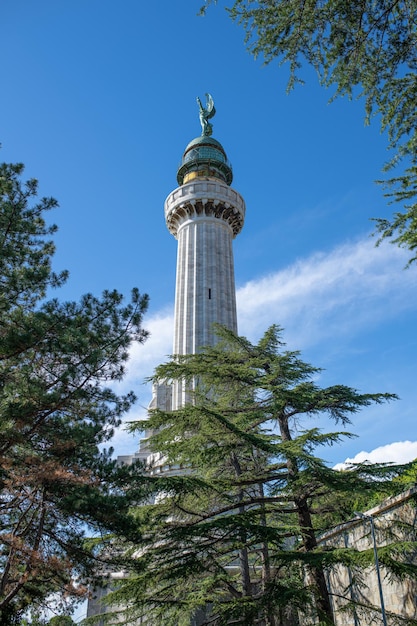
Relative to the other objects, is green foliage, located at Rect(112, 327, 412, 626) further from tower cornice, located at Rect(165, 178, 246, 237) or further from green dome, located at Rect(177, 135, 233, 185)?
green dome, located at Rect(177, 135, 233, 185)

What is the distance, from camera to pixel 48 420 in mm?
10086

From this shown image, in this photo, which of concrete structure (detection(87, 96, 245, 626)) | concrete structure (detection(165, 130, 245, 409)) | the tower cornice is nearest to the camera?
concrete structure (detection(87, 96, 245, 626))

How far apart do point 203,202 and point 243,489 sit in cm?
2330

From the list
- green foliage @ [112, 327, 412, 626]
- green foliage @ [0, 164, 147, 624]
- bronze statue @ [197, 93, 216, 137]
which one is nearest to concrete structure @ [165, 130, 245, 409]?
bronze statue @ [197, 93, 216, 137]

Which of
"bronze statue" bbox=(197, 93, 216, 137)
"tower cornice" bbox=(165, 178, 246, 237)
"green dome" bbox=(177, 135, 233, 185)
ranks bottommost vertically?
"tower cornice" bbox=(165, 178, 246, 237)

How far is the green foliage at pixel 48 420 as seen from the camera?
8.78 meters

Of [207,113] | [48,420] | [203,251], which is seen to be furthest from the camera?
[207,113]

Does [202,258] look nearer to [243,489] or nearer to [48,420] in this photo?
[243,489]

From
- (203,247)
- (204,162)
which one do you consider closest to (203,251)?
(203,247)

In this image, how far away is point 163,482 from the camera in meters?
10.4

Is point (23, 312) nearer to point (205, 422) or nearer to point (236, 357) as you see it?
point (205, 422)

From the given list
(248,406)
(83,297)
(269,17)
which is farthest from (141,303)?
(269,17)

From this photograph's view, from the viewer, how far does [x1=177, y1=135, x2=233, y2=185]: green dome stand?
1492 inches

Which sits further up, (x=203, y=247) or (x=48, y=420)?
(x=203, y=247)
